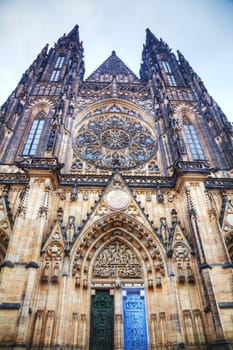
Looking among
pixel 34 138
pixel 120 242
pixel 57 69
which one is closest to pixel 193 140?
pixel 120 242

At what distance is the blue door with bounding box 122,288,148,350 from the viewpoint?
7.65 meters

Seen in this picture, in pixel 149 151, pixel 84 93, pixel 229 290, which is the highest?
pixel 84 93

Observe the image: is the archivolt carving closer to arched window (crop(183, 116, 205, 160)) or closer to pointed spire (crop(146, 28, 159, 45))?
arched window (crop(183, 116, 205, 160))

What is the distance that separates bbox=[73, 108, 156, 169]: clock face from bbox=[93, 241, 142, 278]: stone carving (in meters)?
4.09

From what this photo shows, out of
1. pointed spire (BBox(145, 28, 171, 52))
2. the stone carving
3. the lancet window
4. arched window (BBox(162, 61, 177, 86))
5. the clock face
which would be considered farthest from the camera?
pointed spire (BBox(145, 28, 171, 52))

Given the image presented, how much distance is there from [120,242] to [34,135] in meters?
7.87

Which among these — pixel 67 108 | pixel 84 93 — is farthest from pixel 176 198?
pixel 84 93

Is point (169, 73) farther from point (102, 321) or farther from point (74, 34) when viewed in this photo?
point (102, 321)

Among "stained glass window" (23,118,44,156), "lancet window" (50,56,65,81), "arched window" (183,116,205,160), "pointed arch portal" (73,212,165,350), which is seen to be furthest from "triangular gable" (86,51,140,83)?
"pointed arch portal" (73,212,165,350)

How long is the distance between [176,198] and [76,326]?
608 centimetres

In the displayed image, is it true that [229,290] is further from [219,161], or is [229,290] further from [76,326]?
[219,161]

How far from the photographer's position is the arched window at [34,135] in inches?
496

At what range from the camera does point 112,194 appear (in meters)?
10.1

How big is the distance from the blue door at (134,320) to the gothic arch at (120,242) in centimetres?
65
